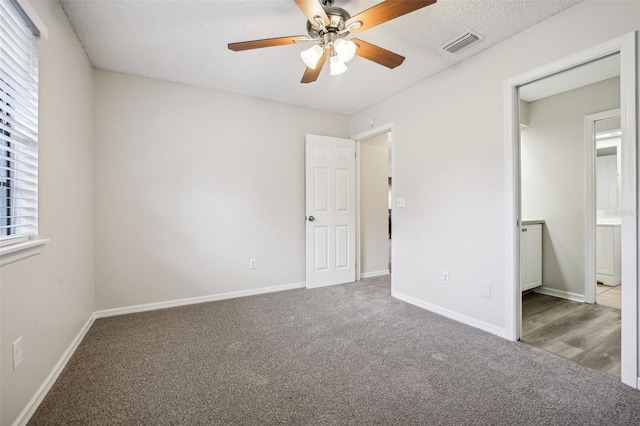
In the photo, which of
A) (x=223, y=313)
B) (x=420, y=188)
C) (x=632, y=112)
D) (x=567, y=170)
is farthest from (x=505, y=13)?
(x=223, y=313)

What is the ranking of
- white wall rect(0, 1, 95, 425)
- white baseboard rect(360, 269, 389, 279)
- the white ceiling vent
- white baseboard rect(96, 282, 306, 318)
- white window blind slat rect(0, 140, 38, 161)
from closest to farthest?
white wall rect(0, 1, 95, 425) < white window blind slat rect(0, 140, 38, 161) < the white ceiling vent < white baseboard rect(96, 282, 306, 318) < white baseboard rect(360, 269, 389, 279)

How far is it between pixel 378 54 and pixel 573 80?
2637 millimetres

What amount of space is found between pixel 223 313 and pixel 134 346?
0.84m

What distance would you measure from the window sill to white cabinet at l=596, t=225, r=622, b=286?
5743 mm

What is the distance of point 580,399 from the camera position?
1.57 m

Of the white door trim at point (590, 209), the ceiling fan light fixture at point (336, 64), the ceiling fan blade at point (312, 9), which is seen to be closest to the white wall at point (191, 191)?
the ceiling fan light fixture at point (336, 64)

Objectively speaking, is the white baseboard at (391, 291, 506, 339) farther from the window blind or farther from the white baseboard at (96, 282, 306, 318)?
the window blind

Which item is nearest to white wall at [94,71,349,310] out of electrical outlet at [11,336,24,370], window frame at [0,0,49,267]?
window frame at [0,0,49,267]

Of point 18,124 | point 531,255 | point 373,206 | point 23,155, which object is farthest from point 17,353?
point 531,255

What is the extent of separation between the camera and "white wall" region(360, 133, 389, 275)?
4395mm

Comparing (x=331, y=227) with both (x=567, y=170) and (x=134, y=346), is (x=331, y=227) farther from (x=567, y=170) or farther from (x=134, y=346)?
(x=567, y=170)

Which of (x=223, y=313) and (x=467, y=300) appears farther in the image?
(x=223, y=313)

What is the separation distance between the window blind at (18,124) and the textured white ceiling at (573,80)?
146 inches

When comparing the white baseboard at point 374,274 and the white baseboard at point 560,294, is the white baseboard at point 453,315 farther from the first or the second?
the white baseboard at point 560,294
